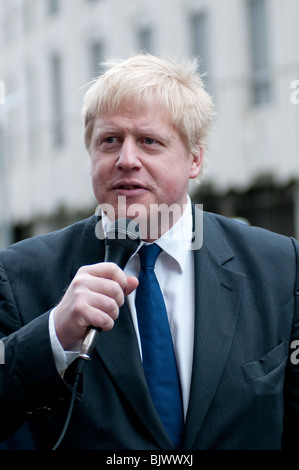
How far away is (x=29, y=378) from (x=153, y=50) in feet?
32.4

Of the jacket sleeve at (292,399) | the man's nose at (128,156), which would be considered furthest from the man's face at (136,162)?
the jacket sleeve at (292,399)

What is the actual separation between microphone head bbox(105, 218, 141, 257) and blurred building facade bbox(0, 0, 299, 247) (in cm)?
959

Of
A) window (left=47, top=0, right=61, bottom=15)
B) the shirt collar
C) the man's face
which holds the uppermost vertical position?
window (left=47, top=0, right=61, bottom=15)

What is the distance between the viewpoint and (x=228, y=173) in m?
17.6

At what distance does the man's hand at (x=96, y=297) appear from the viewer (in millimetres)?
2012

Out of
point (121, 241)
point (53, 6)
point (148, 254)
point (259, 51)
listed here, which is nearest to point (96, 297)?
point (121, 241)

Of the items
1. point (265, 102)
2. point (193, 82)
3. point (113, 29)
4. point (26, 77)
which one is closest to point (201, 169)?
point (193, 82)

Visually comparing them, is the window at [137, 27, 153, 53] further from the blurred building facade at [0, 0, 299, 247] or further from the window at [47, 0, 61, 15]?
the window at [47, 0, 61, 15]

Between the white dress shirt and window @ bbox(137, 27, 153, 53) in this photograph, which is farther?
window @ bbox(137, 27, 153, 53)

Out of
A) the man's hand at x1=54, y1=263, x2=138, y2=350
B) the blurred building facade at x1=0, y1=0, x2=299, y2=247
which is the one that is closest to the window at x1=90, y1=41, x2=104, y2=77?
the blurred building facade at x1=0, y1=0, x2=299, y2=247

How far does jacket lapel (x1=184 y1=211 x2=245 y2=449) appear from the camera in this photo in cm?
241

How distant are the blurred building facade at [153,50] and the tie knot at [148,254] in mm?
9353

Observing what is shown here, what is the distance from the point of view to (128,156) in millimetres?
2506
